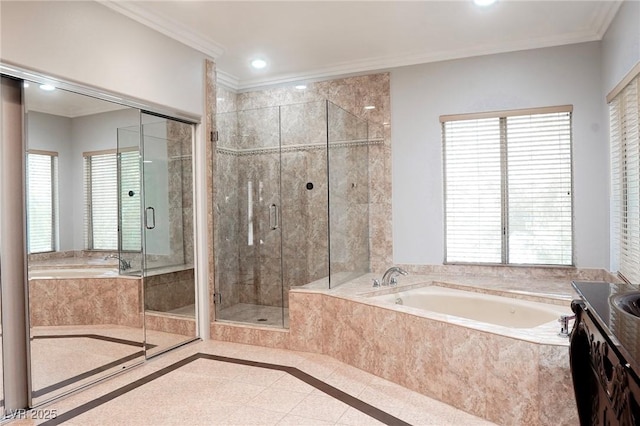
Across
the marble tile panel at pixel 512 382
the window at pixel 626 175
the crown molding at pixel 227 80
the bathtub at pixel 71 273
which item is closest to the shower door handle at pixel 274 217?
the crown molding at pixel 227 80

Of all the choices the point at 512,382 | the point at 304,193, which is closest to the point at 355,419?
the point at 512,382

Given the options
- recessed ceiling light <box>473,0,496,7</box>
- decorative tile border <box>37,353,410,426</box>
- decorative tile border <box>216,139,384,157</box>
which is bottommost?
decorative tile border <box>37,353,410,426</box>

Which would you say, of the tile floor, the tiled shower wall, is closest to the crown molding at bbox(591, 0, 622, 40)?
the tiled shower wall

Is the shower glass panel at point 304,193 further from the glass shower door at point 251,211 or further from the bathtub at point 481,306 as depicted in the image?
the bathtub at point 481,306

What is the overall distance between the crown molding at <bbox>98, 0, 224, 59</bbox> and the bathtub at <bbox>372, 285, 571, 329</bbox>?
2.73 meters

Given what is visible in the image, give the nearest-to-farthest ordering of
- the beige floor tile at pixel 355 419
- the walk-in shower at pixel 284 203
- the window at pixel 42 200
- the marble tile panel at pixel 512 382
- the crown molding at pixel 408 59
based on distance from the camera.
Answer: the marble tile panel at pixel 512 382, the beige floor tile at pixel 355 419, the window at pixel 42 200, the crown molding at pixel 408 59, the walk-in shower at pixel 284 203

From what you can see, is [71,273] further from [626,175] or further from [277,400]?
[626,175]

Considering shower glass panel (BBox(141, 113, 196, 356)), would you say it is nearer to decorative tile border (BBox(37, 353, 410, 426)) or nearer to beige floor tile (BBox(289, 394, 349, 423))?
decorative tile border (BBox(37, 353, 410, 426))

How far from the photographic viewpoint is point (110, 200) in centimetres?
307

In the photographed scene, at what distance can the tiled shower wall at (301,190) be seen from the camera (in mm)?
4148

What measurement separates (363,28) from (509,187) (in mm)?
2017

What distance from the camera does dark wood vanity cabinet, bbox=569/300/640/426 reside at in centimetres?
96

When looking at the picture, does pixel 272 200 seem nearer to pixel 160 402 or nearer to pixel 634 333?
pixel 160 402

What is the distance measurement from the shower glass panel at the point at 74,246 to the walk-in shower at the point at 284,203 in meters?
1.10
